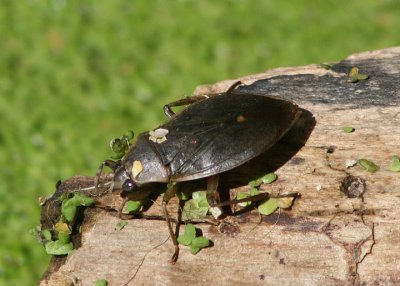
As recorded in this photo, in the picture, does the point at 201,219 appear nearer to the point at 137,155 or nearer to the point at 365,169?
the point at 137,155

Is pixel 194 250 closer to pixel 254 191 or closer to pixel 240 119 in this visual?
pixel 254 191

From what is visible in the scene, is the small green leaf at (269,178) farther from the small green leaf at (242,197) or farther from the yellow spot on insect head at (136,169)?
the yellow spot on insect head at (136,169)

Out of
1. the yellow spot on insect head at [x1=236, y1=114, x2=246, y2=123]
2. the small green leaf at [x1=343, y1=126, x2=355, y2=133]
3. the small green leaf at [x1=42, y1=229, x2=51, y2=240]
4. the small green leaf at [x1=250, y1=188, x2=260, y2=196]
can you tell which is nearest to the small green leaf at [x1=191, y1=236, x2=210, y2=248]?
the small green leaf at [x1=250, y1=188, x2=260, y2=196]

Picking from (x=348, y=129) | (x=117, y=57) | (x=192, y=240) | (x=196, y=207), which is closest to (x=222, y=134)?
(x=196, y=207)

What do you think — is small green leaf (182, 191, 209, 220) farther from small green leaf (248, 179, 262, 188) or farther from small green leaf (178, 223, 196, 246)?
small green leaf (248, 179, 262, 188)

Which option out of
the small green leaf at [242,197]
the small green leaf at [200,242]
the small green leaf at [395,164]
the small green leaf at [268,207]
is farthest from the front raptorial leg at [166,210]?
the small green leaf at [395,164]

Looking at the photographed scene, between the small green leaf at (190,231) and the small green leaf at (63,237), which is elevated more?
the small green leaf at (63,237)
